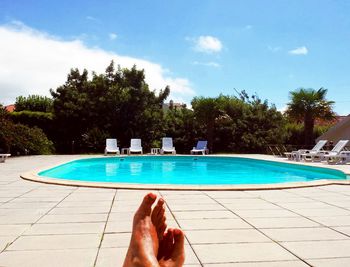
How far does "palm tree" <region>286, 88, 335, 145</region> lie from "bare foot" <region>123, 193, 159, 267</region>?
21226mm

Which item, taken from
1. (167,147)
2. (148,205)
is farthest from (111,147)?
(148,205)

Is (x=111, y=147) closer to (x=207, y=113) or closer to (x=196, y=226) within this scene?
(x=207, y=113)

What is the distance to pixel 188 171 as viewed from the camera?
555 inches

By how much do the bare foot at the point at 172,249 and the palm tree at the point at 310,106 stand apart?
21.2 meters

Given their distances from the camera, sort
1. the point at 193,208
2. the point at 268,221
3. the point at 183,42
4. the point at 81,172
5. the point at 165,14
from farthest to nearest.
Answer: the point at 183,42 → the point at 165,14 → the point at 81,172 → the point at 193,208 → the point at 268,221

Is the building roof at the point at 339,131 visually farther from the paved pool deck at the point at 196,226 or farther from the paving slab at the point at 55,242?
the paving slab at the point at 55,242

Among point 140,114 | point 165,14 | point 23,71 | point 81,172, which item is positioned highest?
point 165,14

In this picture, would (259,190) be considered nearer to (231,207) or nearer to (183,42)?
(231,207)

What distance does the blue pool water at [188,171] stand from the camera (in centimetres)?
1124

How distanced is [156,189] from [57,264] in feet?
13.6

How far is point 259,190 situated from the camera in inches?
279

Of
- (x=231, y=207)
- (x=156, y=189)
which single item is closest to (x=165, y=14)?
(x=156, y=189)

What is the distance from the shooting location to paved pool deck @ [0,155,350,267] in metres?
3.09

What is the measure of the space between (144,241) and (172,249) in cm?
18
